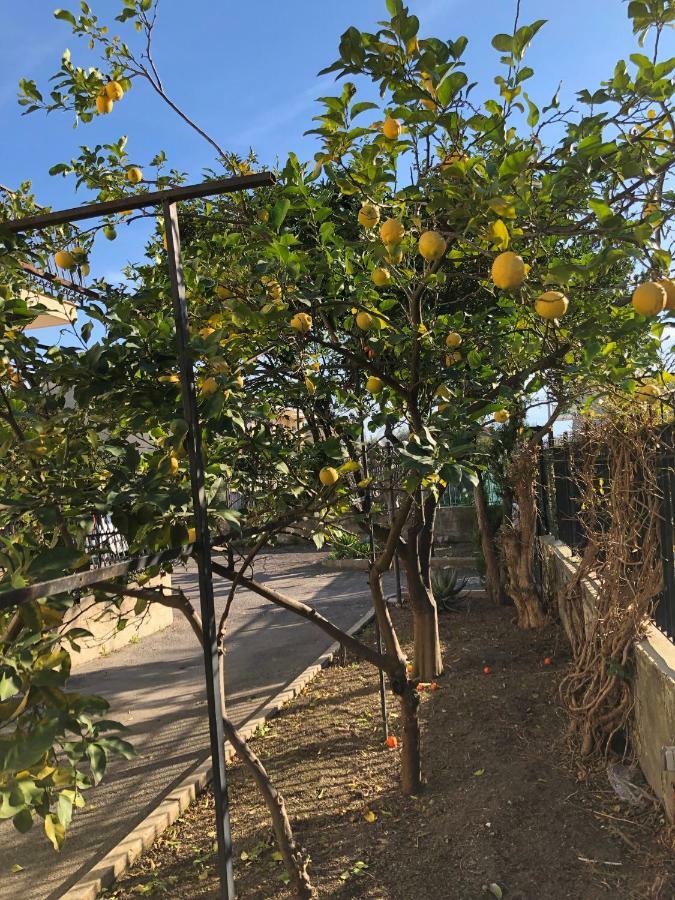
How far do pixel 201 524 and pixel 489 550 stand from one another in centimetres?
632

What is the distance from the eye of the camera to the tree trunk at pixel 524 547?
248 inches

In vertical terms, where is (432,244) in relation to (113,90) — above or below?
below

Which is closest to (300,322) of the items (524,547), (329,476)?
(329,476)

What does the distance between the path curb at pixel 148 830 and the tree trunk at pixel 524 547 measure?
2.77 meters

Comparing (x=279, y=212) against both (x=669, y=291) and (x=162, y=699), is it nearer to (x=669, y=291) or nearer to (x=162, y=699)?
(x=669, y=291)

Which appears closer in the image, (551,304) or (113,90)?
(551,304)

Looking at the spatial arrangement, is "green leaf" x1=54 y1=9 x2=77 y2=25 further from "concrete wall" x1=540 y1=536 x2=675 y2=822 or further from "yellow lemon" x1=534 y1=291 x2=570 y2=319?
"concrete wall" x1=540 y1=536 x2=675 y2=822

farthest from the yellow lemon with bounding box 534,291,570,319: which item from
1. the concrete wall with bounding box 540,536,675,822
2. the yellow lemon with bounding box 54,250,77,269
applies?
the concrete wall with bounding box 540,536,675,822

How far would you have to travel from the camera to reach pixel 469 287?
145 inches

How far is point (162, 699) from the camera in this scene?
571 cm

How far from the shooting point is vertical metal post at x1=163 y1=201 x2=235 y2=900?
1698 mm

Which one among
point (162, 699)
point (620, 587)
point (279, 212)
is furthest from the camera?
point (162, 699)

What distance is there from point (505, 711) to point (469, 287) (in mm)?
2789

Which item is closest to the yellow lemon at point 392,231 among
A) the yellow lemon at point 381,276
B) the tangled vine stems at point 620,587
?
the yellow lemon at point 381,276
